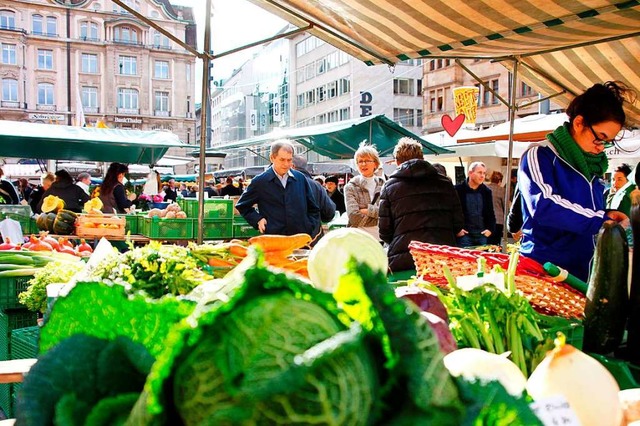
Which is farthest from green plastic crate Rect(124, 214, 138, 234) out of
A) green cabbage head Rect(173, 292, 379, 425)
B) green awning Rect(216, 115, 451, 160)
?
green cabbage head Rect(173, 292, 379, 425)

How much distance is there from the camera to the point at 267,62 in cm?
7612

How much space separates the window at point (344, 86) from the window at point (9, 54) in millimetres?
31770

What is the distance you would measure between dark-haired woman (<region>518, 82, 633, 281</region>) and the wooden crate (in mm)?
5756

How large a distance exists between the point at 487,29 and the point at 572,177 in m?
1.69

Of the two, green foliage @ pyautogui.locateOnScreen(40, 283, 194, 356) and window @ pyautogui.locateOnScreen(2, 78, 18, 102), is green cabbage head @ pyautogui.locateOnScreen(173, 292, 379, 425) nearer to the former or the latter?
green foliage @ pyautogui.locateOnScreen(40, 283, 194, 356)

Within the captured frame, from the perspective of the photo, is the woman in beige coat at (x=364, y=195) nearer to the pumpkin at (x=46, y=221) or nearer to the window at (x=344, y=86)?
the pumpkin at (x=46, y=221)

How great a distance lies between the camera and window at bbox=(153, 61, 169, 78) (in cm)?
6125

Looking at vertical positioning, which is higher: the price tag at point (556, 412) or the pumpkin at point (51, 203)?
the pumpkin at point (51, 203)

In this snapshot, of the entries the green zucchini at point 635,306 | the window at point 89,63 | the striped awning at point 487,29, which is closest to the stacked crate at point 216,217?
the striped awning at point 487,29

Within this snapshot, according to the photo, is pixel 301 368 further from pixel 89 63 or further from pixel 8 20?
pixel 8 20

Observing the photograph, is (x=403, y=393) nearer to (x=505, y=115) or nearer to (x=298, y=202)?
(x=298, y=202)

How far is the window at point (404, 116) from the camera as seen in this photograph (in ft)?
165

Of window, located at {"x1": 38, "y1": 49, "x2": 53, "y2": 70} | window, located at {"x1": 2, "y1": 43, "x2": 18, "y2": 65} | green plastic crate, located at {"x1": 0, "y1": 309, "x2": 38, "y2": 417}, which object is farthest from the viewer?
window, located at {"x1": 38, "y1": 49, "x2": 53, "y2": 70}

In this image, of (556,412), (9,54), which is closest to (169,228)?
(556,412)
